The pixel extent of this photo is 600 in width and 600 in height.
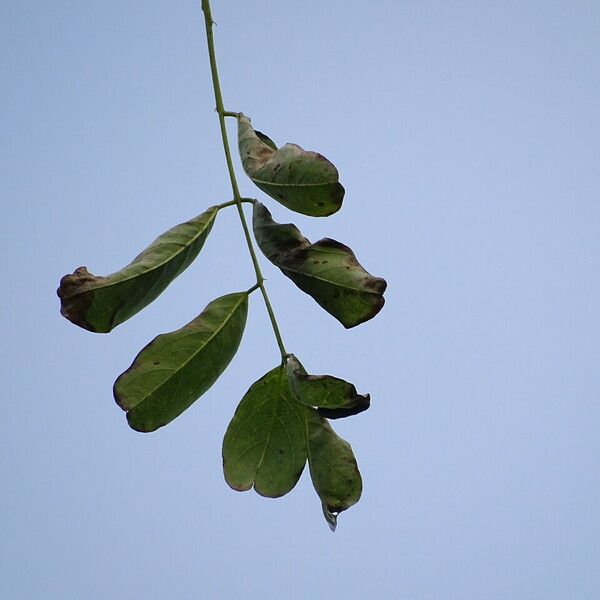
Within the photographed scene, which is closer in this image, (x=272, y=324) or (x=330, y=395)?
(x=330, y=395)

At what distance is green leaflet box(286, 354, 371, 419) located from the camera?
36.2 inches

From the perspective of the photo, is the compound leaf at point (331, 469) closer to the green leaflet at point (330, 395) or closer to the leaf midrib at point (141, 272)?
the green leaflet at point (330, 395)

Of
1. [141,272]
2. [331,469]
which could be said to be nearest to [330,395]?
[331,469]

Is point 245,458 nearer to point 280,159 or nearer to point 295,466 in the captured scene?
point 295,466

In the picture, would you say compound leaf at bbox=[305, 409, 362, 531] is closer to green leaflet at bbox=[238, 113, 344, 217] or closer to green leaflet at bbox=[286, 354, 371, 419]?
green leaflet at bbox=[286, 354, 371, 419]

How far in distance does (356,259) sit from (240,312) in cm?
17

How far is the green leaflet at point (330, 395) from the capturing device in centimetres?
92

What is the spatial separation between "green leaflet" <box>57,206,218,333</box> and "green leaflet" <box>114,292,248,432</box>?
55 millimetres

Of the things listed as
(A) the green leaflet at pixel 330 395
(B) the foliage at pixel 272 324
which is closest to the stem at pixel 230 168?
(B) the foliage at pixel 272 324

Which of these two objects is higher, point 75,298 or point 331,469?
point 75,298

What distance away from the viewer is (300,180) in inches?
38.9

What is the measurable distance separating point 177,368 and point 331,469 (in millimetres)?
191

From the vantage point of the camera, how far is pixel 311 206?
Answer: 3.23 ft

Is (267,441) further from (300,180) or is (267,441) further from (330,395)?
(300,180)
